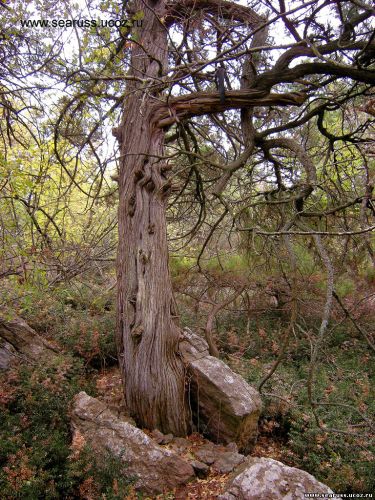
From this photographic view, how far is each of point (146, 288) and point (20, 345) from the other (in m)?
2.20

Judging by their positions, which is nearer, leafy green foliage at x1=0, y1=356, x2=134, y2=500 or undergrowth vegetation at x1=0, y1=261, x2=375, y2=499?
leafy green foliage at x1=0, y1=356, x2=134, y2=500

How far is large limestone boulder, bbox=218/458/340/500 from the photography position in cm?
232

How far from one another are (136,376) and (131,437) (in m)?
0.52

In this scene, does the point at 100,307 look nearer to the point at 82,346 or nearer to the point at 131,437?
the point at 82,346

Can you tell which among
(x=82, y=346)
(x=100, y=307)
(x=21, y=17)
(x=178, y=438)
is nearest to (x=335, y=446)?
(x=178, y=438)

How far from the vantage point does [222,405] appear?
3.41 metres

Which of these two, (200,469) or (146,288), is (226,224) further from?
(200,469)

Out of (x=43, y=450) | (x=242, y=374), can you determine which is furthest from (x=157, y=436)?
(x=242, y=374)

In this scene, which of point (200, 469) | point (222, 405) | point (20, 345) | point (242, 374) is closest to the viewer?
point (200, 469)

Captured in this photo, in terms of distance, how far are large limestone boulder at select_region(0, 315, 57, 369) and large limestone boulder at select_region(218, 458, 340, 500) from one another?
2.76 metres
